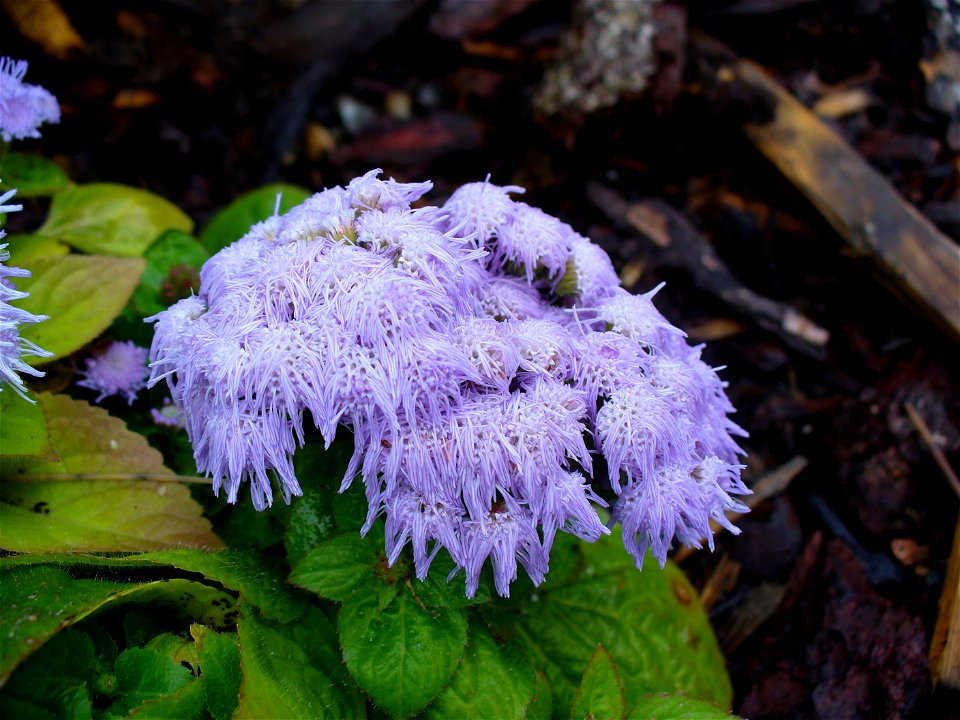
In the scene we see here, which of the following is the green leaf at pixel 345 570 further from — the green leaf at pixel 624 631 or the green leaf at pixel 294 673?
the green leaf at pixel 624 631


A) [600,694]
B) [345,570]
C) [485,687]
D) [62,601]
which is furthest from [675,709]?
[62,601]

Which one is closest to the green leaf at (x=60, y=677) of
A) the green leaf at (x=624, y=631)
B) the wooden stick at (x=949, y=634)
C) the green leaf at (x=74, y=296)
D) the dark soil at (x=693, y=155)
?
the green leaf at (x=74, y=296)

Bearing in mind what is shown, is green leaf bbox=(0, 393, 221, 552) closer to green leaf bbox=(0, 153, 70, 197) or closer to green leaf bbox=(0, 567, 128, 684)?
green leaf bbox=(0, 567, 128, 684)

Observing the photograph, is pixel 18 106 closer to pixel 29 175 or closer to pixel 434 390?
pixel 29 175

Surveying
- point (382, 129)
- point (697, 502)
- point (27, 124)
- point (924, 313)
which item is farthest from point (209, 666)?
point (924, 313)

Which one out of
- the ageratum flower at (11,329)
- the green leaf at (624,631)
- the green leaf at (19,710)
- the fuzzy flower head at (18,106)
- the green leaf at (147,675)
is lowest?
the green leaf at (624,631)

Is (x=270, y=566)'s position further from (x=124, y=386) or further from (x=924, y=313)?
(x=924, y=313)

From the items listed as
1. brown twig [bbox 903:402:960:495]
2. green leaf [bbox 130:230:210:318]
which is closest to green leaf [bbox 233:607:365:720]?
green leaf [bbox 130:230:210:318]
